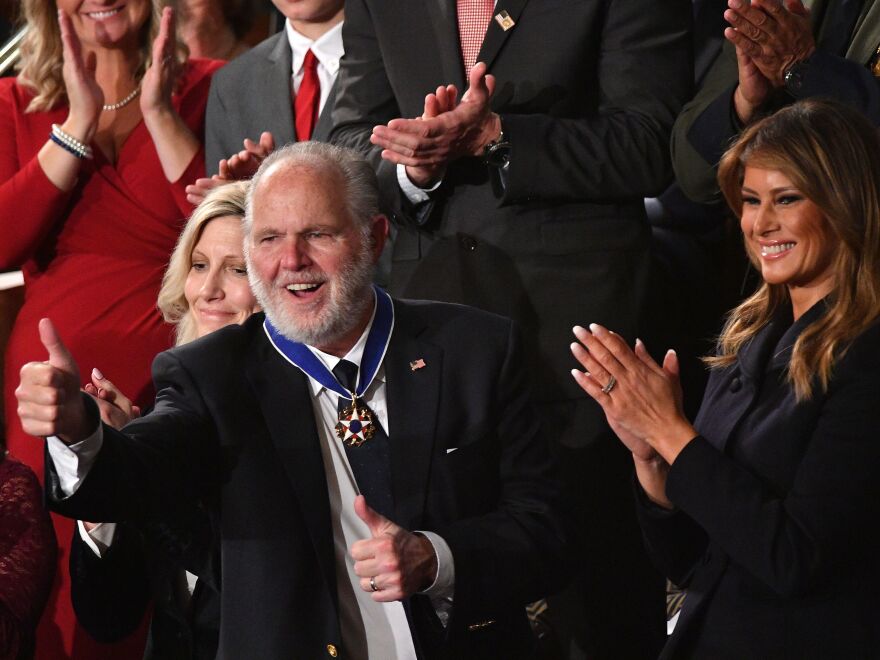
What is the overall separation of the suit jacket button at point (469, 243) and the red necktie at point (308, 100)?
785mm

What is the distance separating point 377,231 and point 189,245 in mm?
747

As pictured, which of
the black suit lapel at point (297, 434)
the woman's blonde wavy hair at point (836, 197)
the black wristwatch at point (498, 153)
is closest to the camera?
the woman's blonde wavy hair at point (836, 197)

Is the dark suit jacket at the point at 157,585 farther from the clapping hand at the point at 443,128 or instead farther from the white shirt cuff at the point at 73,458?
the clapping hand at the point at 443,128

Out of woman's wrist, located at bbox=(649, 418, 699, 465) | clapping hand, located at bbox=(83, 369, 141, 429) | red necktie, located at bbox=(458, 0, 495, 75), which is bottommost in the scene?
woman's wrist, located at bbox=(649, 418, 699, 465)

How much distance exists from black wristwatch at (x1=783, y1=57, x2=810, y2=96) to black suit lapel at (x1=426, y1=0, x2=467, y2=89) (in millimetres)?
772

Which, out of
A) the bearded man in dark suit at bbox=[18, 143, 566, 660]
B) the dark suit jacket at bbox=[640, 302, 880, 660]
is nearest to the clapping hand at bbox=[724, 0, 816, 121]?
the dark suit jacket at bbox=[640, 302, 880, 660]

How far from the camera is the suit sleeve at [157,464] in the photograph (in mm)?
2410

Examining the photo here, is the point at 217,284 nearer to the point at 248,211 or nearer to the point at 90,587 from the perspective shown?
the point at 248,211

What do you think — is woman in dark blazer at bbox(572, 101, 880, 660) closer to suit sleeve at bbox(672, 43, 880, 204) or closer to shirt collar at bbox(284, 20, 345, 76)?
suit sleeve at bbox(672, 43, 880, 204)

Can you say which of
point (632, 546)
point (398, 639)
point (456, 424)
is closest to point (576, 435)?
point (632, 546)

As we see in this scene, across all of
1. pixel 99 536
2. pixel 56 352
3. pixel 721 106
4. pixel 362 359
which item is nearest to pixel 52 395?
pixel 56 352

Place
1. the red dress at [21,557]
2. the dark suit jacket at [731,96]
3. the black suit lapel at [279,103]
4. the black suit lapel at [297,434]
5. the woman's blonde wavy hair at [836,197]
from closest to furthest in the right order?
the woman's blonde wavy hair at [836,197], the black suit lapel at [297,434], the red dress at [21,557], the dark suit jacket at [731,96], the black suit lapel at [279,103]

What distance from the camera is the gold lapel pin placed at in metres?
3.34

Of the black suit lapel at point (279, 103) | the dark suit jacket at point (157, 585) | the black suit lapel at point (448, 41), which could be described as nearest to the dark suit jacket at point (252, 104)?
the black suit lapel at point (279, 103)
